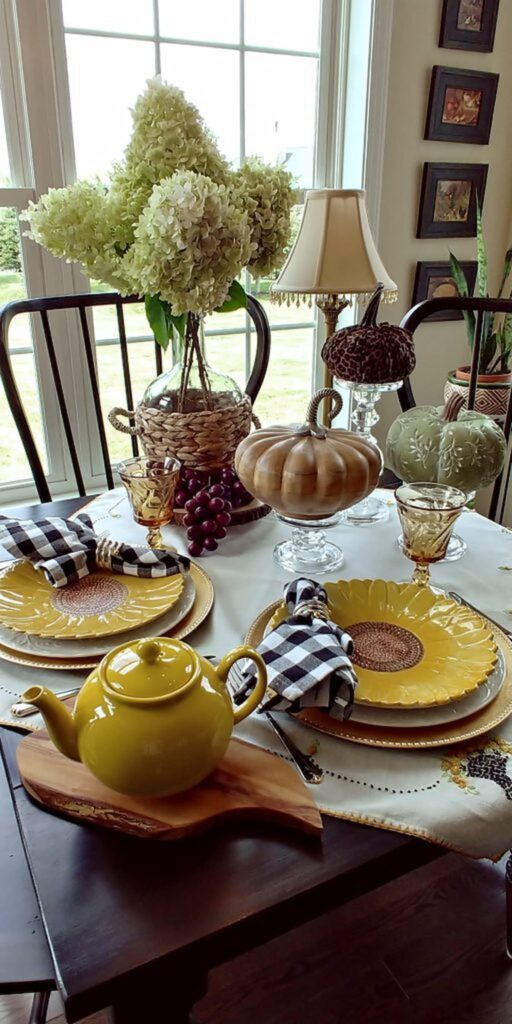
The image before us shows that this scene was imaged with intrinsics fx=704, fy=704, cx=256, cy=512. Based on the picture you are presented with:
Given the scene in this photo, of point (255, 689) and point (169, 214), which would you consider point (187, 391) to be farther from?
point (255, 689)

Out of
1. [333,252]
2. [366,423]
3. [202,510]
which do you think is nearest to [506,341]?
[333,252]

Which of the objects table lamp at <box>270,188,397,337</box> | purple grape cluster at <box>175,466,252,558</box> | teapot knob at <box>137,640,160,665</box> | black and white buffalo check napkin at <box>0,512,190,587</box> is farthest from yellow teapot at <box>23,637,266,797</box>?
table lamp at <box>270,188,397,337</box>

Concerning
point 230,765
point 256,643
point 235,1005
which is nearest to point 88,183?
point 256,643

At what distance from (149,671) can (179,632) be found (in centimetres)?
25

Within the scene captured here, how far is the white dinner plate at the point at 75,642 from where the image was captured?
766 millimetres

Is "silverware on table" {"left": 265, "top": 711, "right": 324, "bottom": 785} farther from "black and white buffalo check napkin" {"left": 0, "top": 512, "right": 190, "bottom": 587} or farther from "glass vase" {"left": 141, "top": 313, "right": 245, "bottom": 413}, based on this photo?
"glass vase" {"left": 141, "top": 313, "right": 245, "bottom": 413}

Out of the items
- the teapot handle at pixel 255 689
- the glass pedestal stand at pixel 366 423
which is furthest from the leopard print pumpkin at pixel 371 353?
the teapot handle at pixel 255 689

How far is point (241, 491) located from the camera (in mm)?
1146

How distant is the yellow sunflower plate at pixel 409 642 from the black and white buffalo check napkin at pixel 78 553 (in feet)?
0.59

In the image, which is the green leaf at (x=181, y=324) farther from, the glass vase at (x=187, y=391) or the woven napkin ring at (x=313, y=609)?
the woven napkin ring at (x=313, y=609)

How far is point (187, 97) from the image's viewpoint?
1.89 metres

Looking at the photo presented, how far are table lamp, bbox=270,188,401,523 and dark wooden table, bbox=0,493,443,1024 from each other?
3.22 ft

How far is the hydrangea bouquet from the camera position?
0.88 metres

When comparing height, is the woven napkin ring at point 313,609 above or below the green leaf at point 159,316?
below
